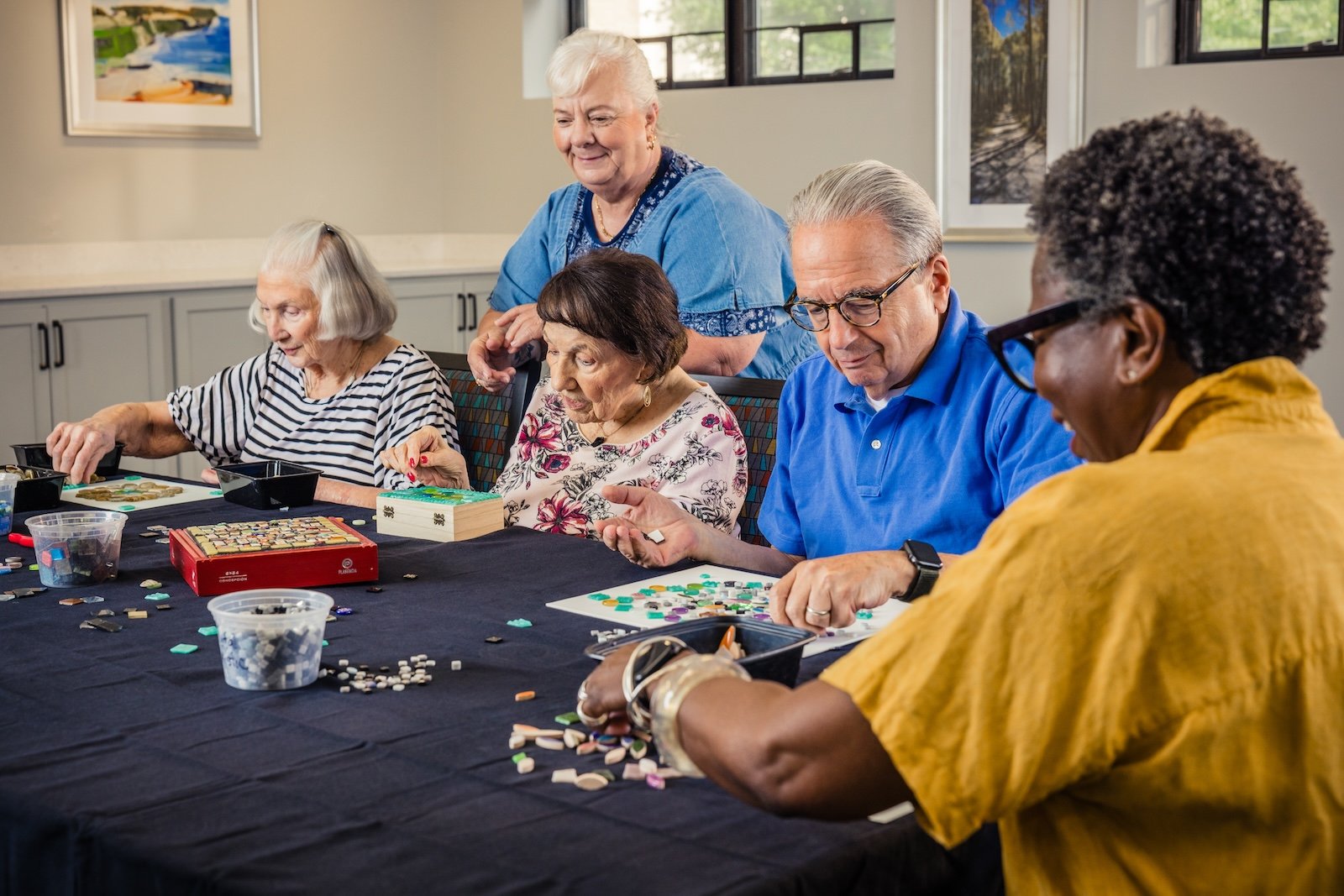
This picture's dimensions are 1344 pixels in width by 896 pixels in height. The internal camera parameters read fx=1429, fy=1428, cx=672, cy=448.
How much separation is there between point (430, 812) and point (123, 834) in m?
0.25

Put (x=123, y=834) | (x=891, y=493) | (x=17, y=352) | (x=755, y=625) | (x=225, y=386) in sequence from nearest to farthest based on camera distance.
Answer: (x=123, y=834) → (x=755, y=625) → (x=891, y=493) → (x=225, y=386) → (x=17, y=352)

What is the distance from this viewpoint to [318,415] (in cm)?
312

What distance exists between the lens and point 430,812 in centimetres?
124

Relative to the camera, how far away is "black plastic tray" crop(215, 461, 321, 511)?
2656mm

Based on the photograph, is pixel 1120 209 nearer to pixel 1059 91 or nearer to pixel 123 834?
pixel 123 834

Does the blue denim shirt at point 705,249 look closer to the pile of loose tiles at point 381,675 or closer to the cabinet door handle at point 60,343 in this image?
the pile of loose tiles at point 381,675

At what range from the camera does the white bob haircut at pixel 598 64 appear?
3.29 m

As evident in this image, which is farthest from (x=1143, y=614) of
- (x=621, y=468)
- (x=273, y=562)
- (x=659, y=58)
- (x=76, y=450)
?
(x=659, y=58)

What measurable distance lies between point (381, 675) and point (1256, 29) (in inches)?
167

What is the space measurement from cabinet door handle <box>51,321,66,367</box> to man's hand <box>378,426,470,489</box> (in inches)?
106

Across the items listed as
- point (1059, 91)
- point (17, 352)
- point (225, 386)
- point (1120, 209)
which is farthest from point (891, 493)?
point (17, 352)

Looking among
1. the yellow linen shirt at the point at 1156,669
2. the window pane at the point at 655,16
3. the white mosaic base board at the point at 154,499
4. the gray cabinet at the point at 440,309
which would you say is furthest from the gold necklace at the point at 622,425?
the window pane at the point at 655,16

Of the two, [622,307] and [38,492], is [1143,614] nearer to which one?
[622,307]

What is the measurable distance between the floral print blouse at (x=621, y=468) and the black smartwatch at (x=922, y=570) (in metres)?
0.64
